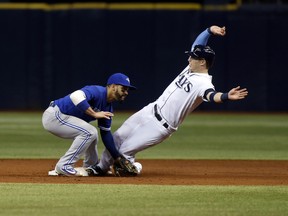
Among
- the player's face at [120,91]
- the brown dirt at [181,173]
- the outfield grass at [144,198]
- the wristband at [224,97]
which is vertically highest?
the wristband at [224,97]

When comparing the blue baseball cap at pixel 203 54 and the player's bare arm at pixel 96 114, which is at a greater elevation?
the blue baseball cap at pixel 203 54

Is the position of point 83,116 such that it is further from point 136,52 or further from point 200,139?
point 136,52

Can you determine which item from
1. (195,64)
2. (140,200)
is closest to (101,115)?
(195,64)

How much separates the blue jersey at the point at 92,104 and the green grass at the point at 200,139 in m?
3.21

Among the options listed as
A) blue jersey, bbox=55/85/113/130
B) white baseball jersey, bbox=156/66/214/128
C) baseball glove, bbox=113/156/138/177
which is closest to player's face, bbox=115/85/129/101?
blue jersey, bbox=55/85/113/130

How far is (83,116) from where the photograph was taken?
10.4m

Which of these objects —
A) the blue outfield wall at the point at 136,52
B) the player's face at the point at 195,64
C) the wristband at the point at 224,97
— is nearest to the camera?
the wristband at the point at 224,97

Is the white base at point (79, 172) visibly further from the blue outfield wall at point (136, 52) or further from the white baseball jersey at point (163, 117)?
the blue outfield wall at point (136, 52)

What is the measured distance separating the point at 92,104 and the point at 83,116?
0.31m

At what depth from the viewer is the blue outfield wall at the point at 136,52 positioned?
24.5 metres

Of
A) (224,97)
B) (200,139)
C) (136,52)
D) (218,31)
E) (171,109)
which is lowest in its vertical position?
(136,52)

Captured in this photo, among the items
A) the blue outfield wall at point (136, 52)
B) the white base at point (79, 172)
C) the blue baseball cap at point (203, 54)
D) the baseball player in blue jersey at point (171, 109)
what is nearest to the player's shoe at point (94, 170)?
the baseball player in blue jersey at point (171, 109)

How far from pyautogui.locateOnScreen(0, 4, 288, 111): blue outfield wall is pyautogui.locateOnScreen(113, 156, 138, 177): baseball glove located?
14.0 meters

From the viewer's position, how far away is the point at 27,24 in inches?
970
